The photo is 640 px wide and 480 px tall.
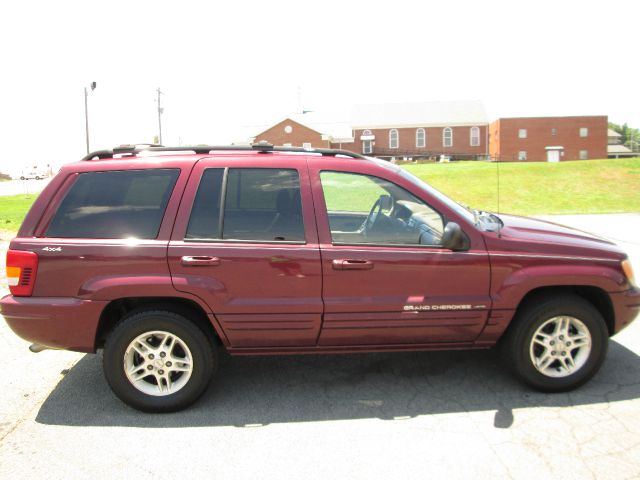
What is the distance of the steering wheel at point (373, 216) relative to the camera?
13.4 ft

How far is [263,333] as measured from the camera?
3830 millimetres

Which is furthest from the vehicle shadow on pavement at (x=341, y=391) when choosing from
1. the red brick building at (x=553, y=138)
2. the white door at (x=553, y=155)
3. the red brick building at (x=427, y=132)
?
the white door at (x=553, y=155)

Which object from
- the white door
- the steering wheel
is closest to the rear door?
the steering wheel

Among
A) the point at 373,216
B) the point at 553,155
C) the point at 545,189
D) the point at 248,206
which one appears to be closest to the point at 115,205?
the point at 248,206

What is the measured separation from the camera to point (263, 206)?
12.8 ft

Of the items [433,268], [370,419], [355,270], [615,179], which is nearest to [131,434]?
[370,419]

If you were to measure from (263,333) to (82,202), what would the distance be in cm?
162

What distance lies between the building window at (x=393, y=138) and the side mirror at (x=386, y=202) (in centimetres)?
6849

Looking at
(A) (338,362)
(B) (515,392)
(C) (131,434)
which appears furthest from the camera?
(A) (338,362)

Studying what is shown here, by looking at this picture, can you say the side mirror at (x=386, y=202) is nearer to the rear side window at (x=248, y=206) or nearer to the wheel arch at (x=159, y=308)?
the rear side window at (x=248, y=206)

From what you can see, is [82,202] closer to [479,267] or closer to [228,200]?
[228,200]

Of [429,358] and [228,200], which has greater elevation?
[228,200]

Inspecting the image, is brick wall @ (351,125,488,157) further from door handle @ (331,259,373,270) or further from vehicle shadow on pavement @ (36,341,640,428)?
door handle @ (331,259,373,270)

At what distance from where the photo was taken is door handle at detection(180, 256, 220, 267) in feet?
12.1
